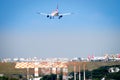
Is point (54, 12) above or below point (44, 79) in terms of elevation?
above

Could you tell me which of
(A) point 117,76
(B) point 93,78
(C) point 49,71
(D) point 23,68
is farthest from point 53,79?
(D) point 23,68

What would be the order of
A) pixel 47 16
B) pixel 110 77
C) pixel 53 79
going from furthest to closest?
pixel 53 79 < pixel 110 77 < pixel 47 16

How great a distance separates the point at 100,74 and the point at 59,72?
19.2m

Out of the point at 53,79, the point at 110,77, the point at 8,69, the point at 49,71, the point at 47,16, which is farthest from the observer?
the point at 8,69

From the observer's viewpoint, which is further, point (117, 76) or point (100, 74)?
point (100, 74)

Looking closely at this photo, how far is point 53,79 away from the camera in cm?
12244

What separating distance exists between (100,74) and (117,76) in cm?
1694

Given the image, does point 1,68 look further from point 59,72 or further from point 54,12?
point 54,12

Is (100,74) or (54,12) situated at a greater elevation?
(54,12)

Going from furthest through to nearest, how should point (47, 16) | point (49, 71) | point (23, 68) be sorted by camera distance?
point (23, 68)
point (49, 71)
point (47, 16)

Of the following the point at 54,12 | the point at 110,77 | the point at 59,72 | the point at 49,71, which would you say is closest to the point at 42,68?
the point at 49,71

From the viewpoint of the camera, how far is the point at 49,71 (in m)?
156

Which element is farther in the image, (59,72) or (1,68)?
(1,68)

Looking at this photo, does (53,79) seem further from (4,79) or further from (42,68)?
(42,68)
